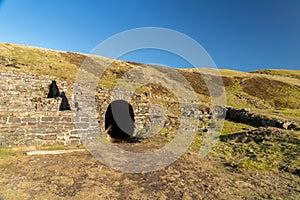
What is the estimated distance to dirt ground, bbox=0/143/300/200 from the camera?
7.66 m

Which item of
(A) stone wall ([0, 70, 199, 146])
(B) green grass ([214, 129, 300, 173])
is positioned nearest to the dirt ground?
(B) green grass ([214, 129, 300, 173])

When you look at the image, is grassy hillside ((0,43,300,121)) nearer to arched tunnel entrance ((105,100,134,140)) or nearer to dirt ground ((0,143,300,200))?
arched tunnel entrance ((105,100,134,140))

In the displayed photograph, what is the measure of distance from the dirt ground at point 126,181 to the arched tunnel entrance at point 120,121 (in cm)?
651

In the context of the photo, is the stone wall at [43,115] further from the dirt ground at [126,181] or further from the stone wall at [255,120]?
the stone wall at [255,120]

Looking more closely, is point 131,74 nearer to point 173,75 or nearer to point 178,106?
point 173,75

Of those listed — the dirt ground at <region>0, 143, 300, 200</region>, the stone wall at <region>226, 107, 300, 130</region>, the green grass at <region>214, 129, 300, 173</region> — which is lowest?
the dirt ground at <region>0, 143, 300, 200</region>

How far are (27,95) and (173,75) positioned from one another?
120 feet

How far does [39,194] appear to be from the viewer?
7.24 meters

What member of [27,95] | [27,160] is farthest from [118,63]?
[27,160]

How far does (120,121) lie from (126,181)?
33.6 feet

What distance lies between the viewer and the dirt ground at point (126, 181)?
7.66 m

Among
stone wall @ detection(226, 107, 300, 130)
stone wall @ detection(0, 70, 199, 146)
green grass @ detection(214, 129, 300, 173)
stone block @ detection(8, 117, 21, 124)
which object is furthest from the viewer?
stone wall @ detection(226, 107, 300, 130)

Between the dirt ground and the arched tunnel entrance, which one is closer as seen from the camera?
the dirt ground

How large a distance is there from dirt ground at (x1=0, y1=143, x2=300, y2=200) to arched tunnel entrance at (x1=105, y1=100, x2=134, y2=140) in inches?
256
